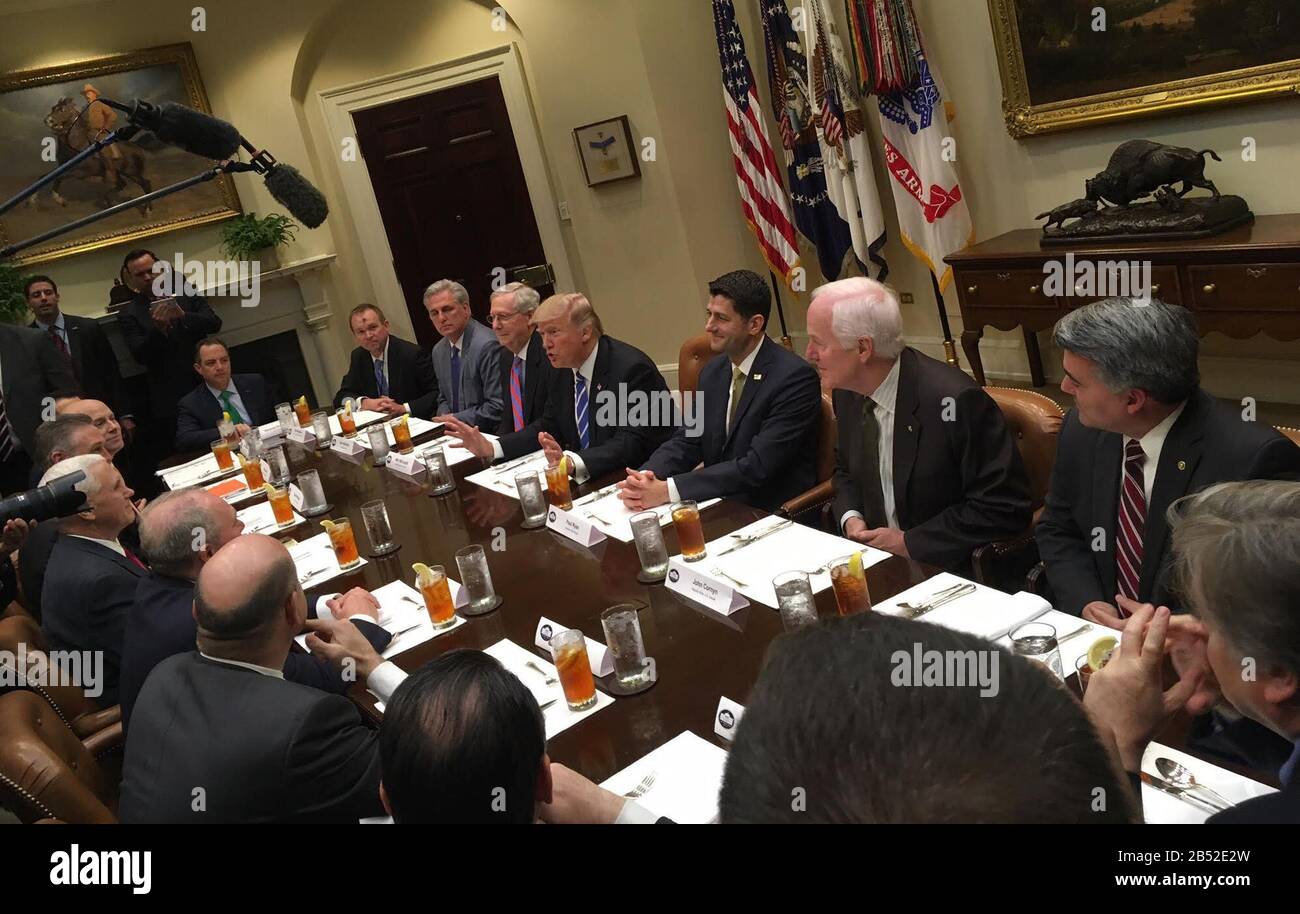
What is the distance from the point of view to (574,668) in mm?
2080

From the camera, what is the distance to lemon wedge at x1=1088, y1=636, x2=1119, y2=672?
1820 mm

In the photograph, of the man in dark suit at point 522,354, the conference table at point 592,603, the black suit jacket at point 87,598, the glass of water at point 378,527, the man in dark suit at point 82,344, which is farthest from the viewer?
the man in dark suit at point 82,344

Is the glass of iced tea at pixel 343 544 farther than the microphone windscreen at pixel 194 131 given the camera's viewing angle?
Yes

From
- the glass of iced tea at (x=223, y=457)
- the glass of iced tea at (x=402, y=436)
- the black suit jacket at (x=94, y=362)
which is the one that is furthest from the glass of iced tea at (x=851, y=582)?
the black suit jacket at (x=94, y=362)

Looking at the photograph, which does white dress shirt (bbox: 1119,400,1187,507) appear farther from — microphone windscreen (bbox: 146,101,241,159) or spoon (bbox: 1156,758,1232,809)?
microphone windscreen (bbox: 146,101,241,159)

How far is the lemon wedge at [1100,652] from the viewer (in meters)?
1.82

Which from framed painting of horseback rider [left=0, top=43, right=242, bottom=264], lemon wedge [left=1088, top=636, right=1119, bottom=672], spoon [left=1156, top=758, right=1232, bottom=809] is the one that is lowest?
spoon [left=1156, top=758, right=1232, bottom=809]

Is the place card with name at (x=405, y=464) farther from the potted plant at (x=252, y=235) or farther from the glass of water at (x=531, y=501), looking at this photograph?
the potted plant at (x=252, y=235)

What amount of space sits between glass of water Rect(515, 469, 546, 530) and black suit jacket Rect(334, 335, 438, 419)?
9.66 ft

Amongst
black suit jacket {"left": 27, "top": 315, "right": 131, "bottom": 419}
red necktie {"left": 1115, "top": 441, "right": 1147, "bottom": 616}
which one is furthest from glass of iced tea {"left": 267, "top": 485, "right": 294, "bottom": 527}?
black suit jacket {"left": 27, "top": 315, "right": 131, "bottom": 419}

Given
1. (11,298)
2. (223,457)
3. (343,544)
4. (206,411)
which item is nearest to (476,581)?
(343,544)

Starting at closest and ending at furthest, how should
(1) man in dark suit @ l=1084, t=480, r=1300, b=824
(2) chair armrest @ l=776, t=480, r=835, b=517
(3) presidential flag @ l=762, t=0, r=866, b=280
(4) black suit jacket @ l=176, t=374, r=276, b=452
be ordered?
(1) man in dark suit @ l=1084, t=480, r=1300, b=824 → (2) chair armrest @ l=776, t=480, r=835, b=517 → (4) black suit jacket @ l=176, t=374, r=276, b=452 → (3) presidential flag @ l=762, t=0, r=866, b=280

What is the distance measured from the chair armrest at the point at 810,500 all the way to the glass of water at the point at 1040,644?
154cm
